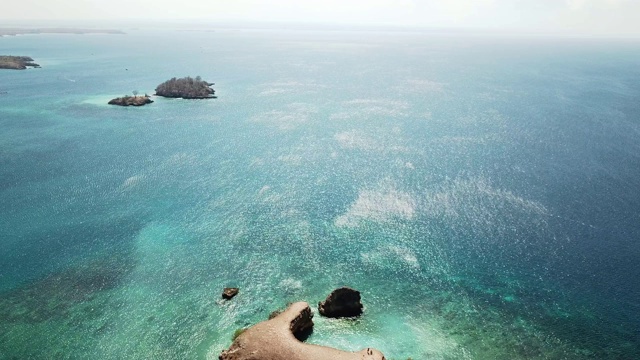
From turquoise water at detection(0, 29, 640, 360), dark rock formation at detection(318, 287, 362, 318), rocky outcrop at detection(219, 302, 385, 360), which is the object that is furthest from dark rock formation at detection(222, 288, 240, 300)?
dark rock formation at detection(318, 287, 362, 318)

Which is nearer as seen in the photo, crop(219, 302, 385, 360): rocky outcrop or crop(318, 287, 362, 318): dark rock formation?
crop(219, 302, 385, 360): rocky outcrop

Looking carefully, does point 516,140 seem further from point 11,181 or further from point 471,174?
point 11,181

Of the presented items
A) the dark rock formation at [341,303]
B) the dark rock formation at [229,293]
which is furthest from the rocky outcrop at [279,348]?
the dark rock formation at [229,293]

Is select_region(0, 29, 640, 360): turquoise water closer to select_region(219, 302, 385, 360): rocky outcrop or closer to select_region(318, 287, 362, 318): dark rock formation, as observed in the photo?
select_region(318, 287, 362, 318): dark rock formation

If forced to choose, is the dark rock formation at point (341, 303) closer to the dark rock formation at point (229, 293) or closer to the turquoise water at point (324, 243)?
the turquoise water at point (324, 243)

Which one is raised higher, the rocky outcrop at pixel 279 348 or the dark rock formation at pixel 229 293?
the rocky outcrop at pixel 279 348

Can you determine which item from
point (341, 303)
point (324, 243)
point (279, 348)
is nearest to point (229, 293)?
point (279, 348)
